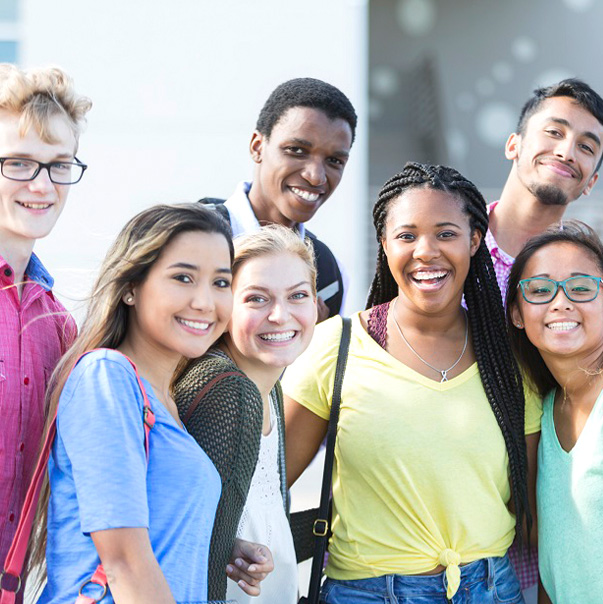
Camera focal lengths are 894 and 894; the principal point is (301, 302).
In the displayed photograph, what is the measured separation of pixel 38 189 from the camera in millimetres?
2414

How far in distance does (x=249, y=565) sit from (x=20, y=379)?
78cm

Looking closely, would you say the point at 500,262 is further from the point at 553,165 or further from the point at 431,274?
the point at 431,274

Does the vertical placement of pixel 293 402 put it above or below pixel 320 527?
above

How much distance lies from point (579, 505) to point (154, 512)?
4.15 ft

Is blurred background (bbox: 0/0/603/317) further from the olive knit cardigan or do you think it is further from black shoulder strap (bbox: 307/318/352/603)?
the olive knit cardigan

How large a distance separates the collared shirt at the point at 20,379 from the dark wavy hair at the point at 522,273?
4.63ft

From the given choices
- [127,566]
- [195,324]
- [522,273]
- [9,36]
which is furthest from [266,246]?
[9,36]

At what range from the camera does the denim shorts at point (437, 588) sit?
252cm

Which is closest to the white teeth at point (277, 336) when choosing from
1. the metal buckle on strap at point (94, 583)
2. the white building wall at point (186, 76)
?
the metal buckle on strap at point (94, 583)

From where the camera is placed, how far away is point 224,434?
2186 millimetres

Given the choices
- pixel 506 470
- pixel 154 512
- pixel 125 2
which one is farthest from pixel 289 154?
pixel 125 2

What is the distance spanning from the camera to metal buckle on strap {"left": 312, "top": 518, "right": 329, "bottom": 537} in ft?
8.75

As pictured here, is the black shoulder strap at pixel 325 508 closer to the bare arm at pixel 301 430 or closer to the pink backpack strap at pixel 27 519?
the bare arm at pixel 301 430

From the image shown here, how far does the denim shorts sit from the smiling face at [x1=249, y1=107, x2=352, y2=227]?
1561mm
